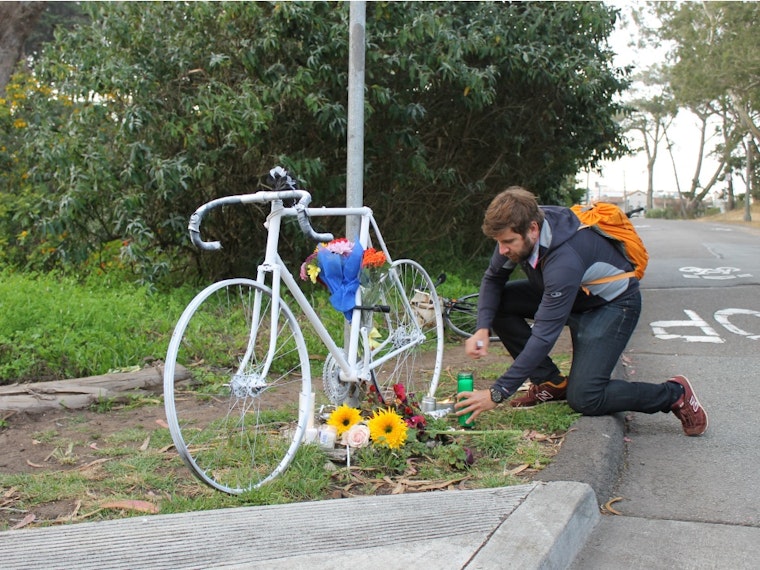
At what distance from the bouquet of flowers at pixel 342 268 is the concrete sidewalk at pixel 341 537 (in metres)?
1.22

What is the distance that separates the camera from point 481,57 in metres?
9.27

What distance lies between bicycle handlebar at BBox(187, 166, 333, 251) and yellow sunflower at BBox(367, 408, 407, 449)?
0.89m

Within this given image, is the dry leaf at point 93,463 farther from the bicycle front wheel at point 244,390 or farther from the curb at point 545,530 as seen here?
the curb at point 545,530

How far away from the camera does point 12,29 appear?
1051cm

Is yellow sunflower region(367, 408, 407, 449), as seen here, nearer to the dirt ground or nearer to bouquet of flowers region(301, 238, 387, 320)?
bouquet of flowers region(301, 238, 387, 320)

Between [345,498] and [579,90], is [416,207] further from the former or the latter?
[345,498]

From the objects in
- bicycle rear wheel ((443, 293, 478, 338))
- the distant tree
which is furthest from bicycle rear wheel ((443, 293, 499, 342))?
the distant tree

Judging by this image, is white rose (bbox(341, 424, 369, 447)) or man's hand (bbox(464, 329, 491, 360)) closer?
white rose (bbox(341, 424, 369, 447))

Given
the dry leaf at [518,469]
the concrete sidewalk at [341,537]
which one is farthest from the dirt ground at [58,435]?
the dry leaf at [518,469]

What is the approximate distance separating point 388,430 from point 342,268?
2.82ft

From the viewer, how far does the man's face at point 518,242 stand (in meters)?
4.17

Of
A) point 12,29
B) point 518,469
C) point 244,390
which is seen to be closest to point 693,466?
point 518,469

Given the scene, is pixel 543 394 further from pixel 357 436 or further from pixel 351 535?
pixel 351 535

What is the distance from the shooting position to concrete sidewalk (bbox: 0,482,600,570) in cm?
265
